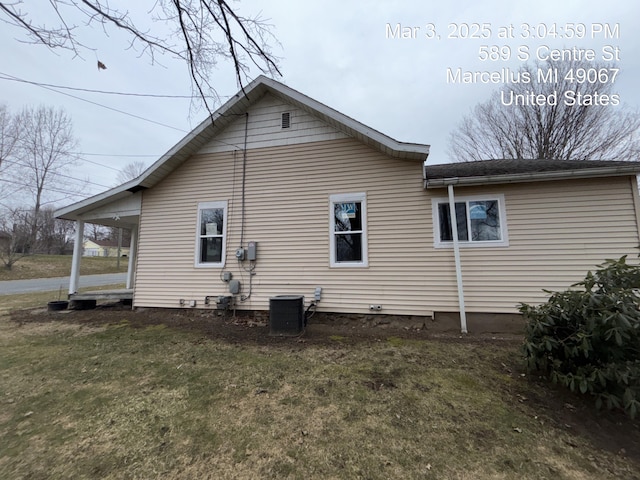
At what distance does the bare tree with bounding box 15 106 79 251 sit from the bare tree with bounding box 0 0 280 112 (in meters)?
28.3

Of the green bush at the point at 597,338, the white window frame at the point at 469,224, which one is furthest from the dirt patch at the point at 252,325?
the green bush at the point at 597,338

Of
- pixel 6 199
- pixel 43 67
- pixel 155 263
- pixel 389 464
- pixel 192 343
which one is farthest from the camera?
pixel 6 199

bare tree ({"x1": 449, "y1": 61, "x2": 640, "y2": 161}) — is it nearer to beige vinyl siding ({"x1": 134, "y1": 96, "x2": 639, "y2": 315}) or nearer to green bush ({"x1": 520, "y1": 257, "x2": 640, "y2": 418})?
beige vinyl siding ({"x1": 134, "y1": 96, "x2": 639, "y2": 315})

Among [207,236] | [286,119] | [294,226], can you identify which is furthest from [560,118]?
[207,236]

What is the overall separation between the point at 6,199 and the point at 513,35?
36.9m

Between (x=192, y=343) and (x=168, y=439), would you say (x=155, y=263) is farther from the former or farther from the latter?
(x=168, y=439)

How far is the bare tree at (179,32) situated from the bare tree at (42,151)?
2828 centimetres

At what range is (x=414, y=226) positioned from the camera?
628 centimetres

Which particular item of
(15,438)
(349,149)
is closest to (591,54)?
(349,149)

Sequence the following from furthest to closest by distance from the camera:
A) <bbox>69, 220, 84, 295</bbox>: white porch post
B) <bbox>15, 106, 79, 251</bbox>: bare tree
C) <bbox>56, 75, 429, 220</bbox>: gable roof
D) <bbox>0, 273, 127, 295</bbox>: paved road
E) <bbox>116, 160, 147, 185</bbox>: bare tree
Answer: <bbox>116, 160, 147, 185</bbox>: bare tree, <bbox>15, 106, 79, 251</bbox>: bare tree, <bbox>0, 273, 127, 295</bbox>: paved road, <bbox>69, 220, 84, 295</bbox>: white porch post, <bbox>56, 75, 429, 220</bbox>: gable roof

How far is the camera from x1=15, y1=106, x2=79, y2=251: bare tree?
22766mm

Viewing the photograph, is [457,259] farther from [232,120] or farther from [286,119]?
[232,120]

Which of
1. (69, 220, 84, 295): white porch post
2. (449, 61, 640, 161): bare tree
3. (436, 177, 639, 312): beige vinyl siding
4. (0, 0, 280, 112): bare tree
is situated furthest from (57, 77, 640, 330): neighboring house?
(449, 61, 640, 161): bare tree

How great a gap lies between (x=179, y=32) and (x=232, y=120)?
3.94 metres
